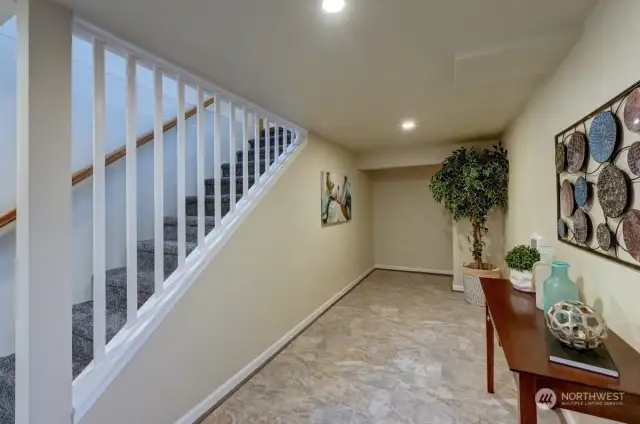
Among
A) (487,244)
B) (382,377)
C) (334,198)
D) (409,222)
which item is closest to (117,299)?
(382,377)

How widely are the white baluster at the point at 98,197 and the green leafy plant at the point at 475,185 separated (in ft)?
12.3

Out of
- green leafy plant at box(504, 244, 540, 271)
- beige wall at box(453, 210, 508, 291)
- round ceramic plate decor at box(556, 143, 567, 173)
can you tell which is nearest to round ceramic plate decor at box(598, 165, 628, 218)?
round ceramic plate decor at box(556, 143, 567, 173)

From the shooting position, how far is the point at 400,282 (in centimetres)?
515

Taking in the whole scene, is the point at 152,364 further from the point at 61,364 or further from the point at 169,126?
the point at 169,126

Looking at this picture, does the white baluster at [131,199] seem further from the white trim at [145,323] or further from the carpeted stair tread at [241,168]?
the carpeted stair tread at [241,168]

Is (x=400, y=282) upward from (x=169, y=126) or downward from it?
downward

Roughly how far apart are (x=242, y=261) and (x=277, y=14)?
1648 mm

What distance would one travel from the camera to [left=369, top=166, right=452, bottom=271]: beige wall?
5652 mm

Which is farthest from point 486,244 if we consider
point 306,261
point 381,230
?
point 306,261

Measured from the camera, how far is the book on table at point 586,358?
1009mm

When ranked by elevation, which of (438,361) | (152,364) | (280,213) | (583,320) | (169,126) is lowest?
(438,361)

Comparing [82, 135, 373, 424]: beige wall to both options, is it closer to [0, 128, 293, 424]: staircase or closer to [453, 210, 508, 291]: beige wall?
[0, 128, 293, 424]: staircase

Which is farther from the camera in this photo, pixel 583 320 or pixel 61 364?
pixel 61 364

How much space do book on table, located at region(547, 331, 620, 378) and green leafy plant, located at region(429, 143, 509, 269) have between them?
2.92m
